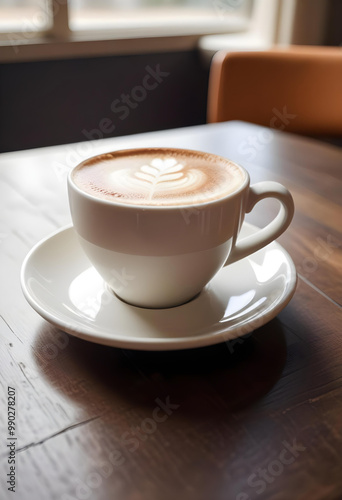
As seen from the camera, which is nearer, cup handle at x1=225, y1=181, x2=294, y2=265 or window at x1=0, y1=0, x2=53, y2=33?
cup handle at x1=225, y1=181, x2=294, y2=265

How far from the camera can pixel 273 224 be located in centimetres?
50

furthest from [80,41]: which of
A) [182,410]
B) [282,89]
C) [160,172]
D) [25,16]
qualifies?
[182,410]

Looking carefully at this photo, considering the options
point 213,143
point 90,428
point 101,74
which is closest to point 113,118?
point 101,74

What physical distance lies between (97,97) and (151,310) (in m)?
1.77

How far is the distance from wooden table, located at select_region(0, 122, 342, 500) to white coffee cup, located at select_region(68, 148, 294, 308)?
2.2 inches

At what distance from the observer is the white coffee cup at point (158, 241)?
41 cm

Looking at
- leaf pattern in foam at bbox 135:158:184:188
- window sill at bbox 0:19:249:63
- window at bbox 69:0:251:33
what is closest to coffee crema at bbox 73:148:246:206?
leaf pattern in foam at bbox 135:158:184:188

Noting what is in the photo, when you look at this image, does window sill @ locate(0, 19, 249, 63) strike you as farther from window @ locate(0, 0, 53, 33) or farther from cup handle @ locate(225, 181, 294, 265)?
cup handle @ locate(225, 181, 294, 265)

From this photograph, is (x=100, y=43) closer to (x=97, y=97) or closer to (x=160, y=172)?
(x=97, y=97)

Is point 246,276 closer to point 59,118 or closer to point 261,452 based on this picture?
point 261,452

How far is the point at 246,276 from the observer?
Result: 20.4 inches

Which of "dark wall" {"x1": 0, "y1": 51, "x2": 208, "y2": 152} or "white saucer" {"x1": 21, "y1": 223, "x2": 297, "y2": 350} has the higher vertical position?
"white saucer" {"x1": 21, "y1": 223, "x2": 297, "y2": 350}

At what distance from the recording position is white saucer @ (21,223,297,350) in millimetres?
407

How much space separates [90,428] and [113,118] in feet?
6.27
